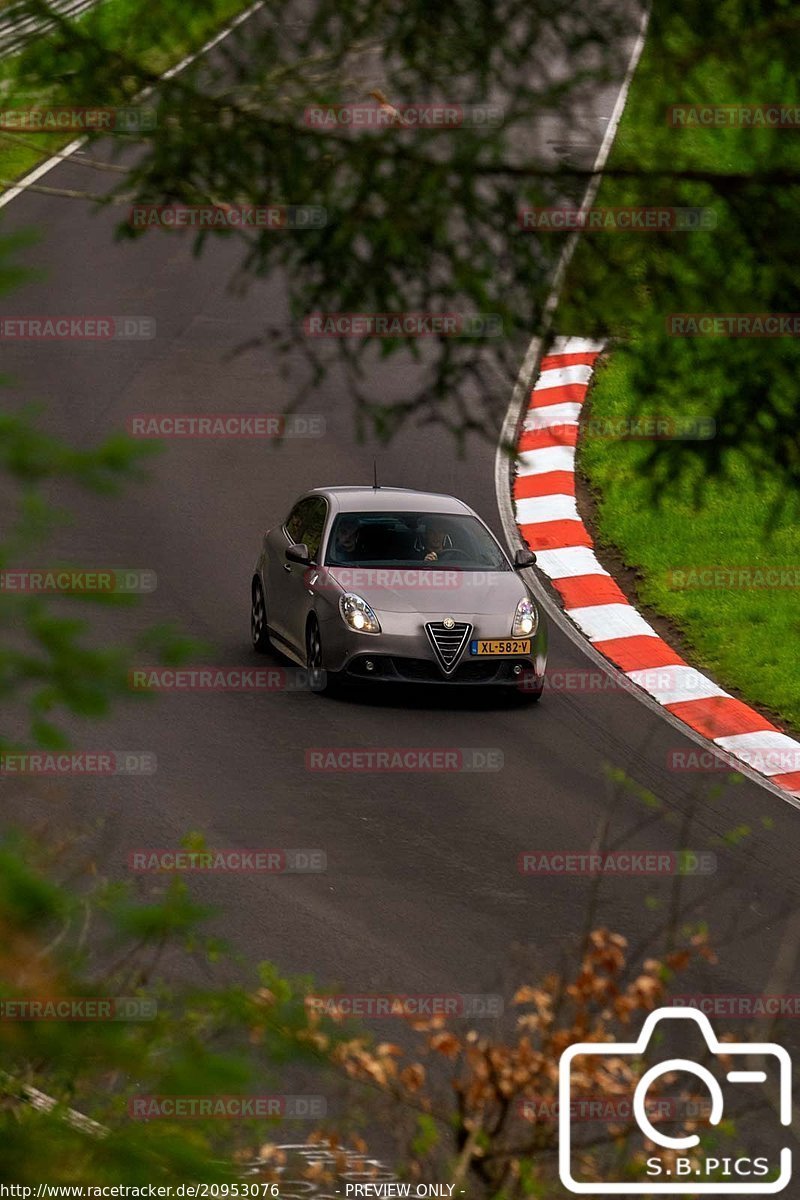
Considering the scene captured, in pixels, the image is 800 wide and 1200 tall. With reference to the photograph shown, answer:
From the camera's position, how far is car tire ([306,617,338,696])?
13.4 meters

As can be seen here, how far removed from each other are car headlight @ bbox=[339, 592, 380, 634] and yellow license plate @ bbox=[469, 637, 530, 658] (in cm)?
83

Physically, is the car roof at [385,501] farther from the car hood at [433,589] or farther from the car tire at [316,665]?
the car tire at [316,665]

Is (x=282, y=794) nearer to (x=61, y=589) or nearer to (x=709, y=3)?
(x=709, y=3)

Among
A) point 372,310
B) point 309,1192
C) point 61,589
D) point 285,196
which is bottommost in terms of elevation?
point 309,1192

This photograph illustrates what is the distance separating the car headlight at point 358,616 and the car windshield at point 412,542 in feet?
2.21

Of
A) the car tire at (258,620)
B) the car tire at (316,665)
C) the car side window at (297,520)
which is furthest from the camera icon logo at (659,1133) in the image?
the car side window at (297,520)

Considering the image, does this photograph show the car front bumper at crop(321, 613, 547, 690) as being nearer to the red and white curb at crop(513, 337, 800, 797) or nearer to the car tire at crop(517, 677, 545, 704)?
the car tire at crop(517, 677, 545, 704)

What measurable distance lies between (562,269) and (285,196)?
106 cm

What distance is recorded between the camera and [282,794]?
A: 11.1 m

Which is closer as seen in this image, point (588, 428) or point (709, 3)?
point (709, 3)

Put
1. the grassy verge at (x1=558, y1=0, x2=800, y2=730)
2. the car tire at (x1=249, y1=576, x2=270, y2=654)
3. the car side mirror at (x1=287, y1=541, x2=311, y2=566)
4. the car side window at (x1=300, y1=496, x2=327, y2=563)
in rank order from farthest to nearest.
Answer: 1. the car tire at (x1=249, y1=576, x2=270, y2=654)
2. the car side window at (x1=300, y1=496, x2=327, y2=563)
3. the car side mirror at (x1=287, y1=541, x2=311, y2=566)
4. the grassy verge at (x1=558, y1=0, x2=800, y2=730)

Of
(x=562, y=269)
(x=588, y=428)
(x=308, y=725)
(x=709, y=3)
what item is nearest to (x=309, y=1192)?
(x=562, y=269)

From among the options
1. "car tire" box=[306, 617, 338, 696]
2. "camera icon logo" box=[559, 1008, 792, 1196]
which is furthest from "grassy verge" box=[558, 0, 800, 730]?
"car tire" box=[306, 617, 338, 696]

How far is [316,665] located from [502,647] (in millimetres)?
1612
